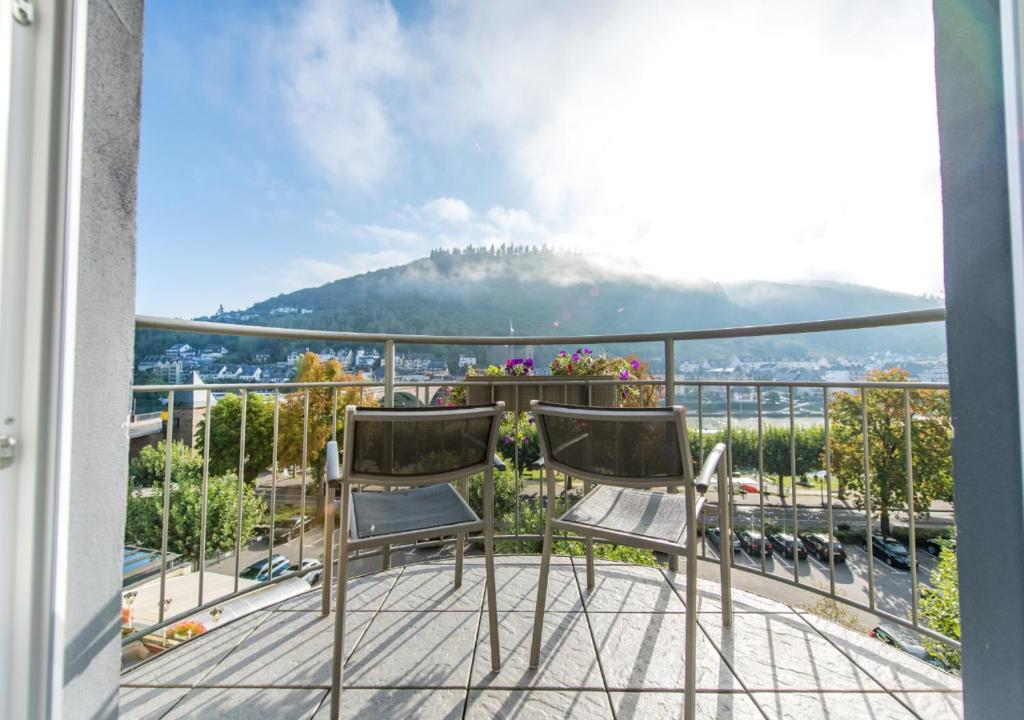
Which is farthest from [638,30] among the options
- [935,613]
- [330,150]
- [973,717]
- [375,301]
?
[330,150]

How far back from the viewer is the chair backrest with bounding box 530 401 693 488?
1.39 m

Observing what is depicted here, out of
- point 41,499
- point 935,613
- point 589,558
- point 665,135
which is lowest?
point 935,613

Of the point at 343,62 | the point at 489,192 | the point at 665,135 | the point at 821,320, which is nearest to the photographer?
the point at 821,320

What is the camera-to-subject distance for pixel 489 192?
3750cm

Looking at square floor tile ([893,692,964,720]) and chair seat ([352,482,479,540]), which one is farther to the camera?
chair seat ([352,482,479,540])

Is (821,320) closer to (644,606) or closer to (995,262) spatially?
(995,262)

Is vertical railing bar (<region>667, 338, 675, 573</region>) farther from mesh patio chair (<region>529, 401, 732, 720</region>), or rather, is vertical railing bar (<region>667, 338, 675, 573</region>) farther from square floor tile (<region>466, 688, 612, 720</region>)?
square floor tile (<region>466, 688, 612, 720</region>)

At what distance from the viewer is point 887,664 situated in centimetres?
161

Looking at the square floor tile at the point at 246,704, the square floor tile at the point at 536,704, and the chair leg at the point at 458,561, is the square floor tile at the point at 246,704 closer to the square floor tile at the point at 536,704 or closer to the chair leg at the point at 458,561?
the square floor tile at the point at 536,704

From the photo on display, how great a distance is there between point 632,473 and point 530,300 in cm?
3533

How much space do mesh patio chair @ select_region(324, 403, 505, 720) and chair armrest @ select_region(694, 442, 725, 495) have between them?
692 millimetres

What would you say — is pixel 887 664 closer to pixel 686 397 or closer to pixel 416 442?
pixel 686 397

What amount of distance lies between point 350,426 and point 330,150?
3937 centimetres

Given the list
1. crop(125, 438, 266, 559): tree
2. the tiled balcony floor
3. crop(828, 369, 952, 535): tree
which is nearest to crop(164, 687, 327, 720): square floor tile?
the tiled balcony floor
